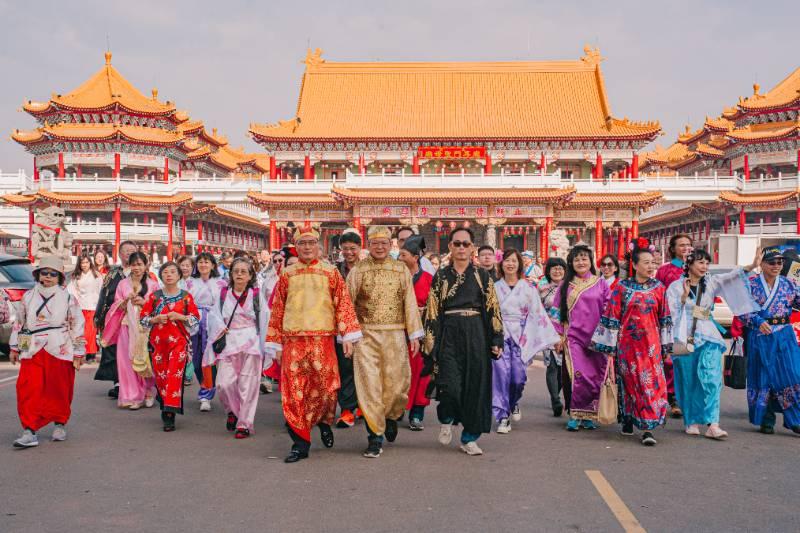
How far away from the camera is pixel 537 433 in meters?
6.16

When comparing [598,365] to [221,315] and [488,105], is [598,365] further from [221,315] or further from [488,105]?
[488,105]

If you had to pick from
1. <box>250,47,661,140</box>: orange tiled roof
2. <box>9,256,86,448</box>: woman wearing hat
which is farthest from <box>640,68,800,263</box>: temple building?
<box>9,256,86,448</box>: woman wearing hat

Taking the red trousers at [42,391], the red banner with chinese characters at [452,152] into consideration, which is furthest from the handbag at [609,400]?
the red banner with chinese characters at [452,152]

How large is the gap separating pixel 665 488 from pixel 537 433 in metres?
1.78

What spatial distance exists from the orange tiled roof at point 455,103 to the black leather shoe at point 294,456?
28299 millimetres

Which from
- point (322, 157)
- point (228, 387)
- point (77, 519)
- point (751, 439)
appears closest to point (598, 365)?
point (751, 439)

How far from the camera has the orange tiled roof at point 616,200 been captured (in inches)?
1168

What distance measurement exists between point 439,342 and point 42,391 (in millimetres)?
3166

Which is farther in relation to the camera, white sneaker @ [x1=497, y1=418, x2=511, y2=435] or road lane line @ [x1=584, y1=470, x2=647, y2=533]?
white sneaker @ [x1=497, y1=418, x2=511, y2=435]

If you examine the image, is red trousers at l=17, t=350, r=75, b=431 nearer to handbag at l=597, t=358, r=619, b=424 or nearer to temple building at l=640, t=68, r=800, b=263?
handbag at l=597, t=358, r=619, b=424

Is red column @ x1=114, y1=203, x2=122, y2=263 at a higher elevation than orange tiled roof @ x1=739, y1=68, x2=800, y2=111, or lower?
lower

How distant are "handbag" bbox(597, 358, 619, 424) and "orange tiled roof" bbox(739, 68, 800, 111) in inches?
1290

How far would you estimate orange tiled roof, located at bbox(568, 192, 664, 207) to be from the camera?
29673 millimetres

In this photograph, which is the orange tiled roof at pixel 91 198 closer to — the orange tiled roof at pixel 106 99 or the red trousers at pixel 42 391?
the orange tiled roof at pixel 106 99
